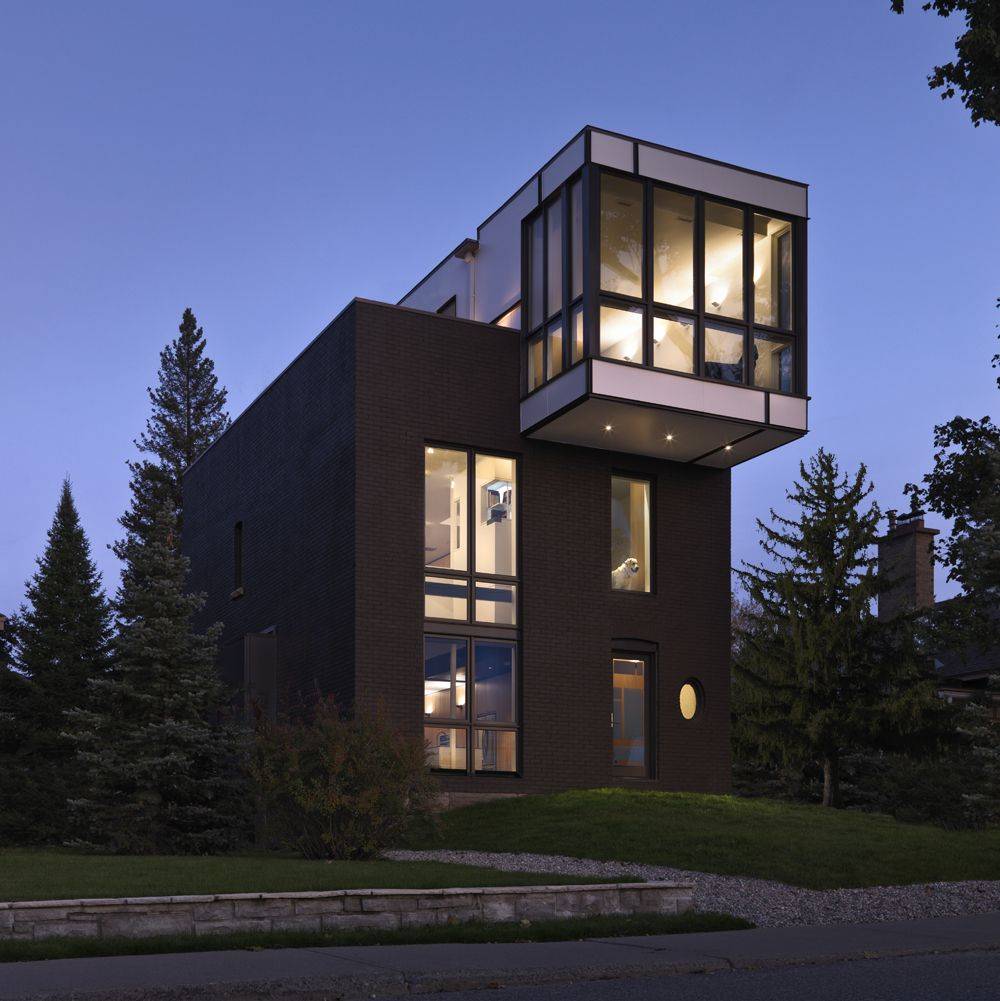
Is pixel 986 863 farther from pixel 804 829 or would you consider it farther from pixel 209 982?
pixel 209 982

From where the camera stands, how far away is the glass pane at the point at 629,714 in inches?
949

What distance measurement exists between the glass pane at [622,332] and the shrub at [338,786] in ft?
27.4

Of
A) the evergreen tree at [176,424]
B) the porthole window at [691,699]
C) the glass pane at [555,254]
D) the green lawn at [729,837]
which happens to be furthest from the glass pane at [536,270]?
the evergreen tree at [176,424]

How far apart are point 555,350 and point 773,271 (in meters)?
4.11

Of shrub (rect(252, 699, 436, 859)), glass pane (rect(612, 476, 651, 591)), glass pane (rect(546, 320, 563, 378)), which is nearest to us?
shrub (rect(252, 699, 436, 859))

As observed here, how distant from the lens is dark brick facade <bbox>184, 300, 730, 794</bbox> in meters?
22.4

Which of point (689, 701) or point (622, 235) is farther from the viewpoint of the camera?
point (689, 701)

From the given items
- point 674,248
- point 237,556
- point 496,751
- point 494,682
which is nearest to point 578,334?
point 674,248

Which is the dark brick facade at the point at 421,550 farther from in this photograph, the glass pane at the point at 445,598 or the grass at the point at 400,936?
the grass at the point at 400,936

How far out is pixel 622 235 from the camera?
73.9ft

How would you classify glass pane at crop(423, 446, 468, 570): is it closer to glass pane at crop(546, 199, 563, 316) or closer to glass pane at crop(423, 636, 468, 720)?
glass pane at crop(423, 636, 468, 720)

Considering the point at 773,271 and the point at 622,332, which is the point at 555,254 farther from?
the point at 773,271

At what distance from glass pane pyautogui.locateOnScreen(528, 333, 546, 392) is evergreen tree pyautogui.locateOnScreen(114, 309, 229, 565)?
35663 millimetres

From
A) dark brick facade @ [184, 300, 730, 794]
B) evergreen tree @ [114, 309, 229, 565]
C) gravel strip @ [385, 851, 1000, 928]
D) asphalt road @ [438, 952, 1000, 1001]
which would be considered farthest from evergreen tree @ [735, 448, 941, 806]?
evergreen tree @ [114, 309, 229, 565]
